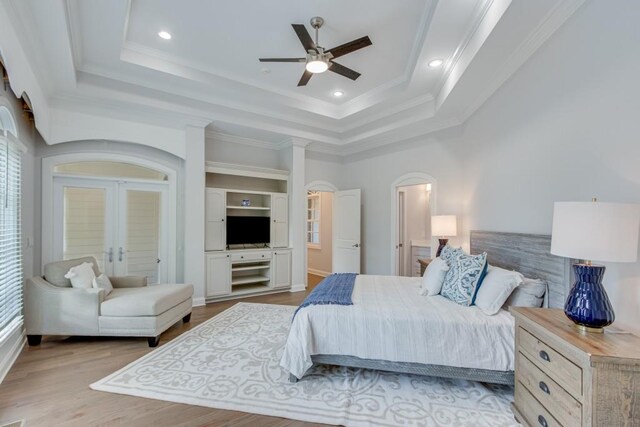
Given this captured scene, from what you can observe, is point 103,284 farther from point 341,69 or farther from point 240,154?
point 341,69

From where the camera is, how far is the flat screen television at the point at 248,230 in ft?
17.1

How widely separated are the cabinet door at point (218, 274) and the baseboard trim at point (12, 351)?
216 centimetres

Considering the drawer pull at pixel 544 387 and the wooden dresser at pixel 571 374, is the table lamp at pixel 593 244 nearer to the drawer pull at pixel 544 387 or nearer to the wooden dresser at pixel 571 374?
the wooden dresser at pixel 571 374

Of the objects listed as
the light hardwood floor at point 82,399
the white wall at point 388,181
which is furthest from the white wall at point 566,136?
the light hardwood floor at point 82,399

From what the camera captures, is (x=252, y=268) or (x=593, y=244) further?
(x=252, y=268)

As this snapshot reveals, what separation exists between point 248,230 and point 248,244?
0.28 m

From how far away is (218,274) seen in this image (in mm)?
4895

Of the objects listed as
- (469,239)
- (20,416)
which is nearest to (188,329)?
(20,416)

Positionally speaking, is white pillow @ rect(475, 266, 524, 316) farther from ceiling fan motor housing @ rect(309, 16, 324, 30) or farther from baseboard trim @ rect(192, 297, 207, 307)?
baseboard trim @ rect(192, 297, 207, 307)

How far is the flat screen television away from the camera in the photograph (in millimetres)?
5227

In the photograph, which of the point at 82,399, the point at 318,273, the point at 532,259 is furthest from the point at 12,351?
the point at 318,273

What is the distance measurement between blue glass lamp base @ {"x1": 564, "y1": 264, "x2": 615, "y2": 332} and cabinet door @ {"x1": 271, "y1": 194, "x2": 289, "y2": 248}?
14.8 feet

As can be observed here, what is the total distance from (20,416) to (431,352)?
9.66ft

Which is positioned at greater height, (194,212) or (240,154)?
(240,154)
